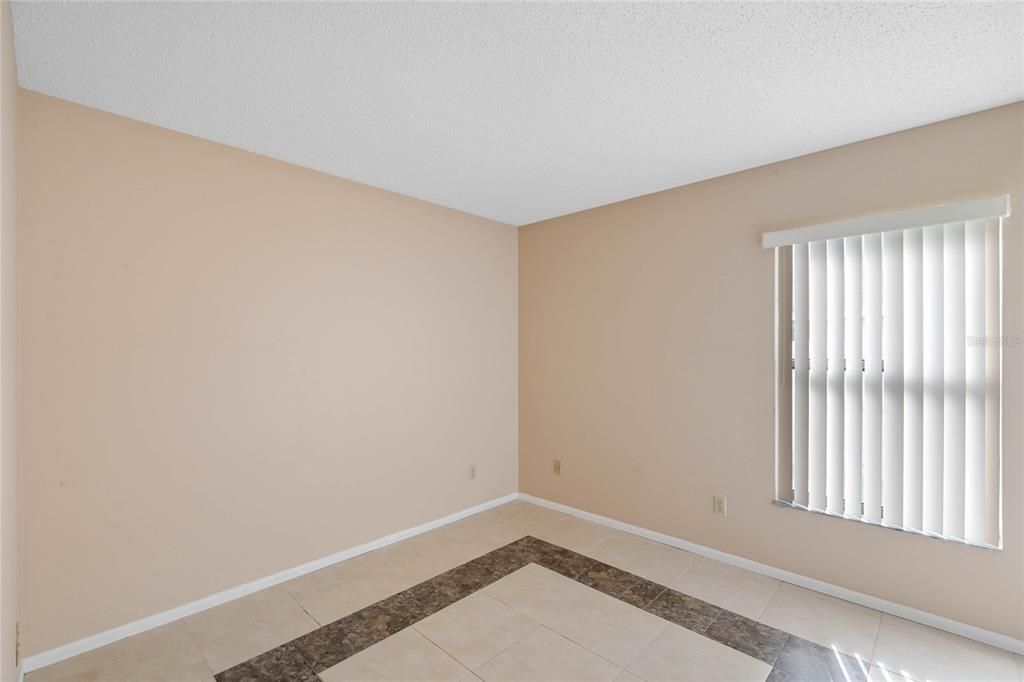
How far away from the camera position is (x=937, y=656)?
2143 millimetres

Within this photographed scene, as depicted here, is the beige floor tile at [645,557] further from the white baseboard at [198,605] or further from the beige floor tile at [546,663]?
the white baseboard at [198,605]

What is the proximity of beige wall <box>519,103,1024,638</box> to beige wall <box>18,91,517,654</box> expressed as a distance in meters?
1.02

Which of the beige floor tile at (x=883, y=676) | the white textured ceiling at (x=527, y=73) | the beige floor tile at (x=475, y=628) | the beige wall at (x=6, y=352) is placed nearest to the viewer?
the beige wall at (x=6, y=352)

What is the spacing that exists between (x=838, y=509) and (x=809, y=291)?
4.09 feet

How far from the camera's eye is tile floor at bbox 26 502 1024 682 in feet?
6.75

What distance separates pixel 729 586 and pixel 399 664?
6.21ft

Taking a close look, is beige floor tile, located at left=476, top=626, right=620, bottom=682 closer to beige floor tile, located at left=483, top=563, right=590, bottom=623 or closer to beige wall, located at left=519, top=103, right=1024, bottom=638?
beige floor tile, located at left=483, top=563, right=590, bottom=623

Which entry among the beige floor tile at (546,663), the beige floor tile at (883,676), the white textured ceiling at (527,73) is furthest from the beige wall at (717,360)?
the beige floor tile at (546,663)

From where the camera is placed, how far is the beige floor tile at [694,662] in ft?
6.66

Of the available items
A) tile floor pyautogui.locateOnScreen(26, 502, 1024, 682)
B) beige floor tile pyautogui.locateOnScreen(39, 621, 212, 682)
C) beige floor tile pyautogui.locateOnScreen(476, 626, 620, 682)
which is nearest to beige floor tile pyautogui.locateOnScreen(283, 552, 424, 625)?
tile floor pyautogui.locateOnScreen(26, 502, 1024, 682)

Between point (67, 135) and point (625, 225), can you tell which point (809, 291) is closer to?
point (625, 225)

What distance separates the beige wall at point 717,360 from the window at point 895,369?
74mm

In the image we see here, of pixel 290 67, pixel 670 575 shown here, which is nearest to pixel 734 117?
pixel 290 67

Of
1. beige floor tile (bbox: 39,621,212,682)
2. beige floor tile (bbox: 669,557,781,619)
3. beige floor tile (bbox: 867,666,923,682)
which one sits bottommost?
beige floor tile (bbox: 669,557,781,619)
